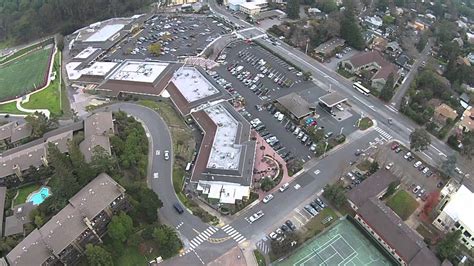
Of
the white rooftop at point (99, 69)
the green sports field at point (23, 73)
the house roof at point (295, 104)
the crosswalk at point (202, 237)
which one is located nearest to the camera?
the crosswalk at point (202, 237)

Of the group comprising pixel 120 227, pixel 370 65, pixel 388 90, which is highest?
pixel 388 90

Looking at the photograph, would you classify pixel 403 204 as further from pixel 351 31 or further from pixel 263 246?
pixel 351 31

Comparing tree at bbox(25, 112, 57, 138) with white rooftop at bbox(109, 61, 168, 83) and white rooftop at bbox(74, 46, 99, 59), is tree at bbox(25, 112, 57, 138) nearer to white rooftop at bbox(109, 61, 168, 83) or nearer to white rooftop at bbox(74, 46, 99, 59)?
white rooftop at bbox(109, 61, 168, 83)

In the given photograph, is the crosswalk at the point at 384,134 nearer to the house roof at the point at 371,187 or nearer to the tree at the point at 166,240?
the house roof at the point at 371,187

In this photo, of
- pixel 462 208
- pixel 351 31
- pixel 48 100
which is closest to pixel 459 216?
pixel 462 208

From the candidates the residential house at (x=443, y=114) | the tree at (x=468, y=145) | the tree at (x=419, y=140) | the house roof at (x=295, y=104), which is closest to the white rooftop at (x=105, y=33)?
the house roof at (x=295, y=104)

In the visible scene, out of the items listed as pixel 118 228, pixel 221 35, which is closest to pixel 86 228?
pixel 118 228

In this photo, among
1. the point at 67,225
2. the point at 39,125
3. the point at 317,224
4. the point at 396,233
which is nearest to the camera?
the point at 67,225
